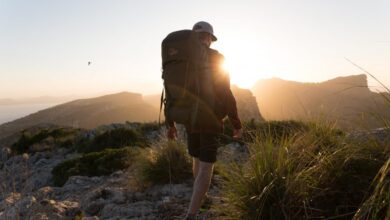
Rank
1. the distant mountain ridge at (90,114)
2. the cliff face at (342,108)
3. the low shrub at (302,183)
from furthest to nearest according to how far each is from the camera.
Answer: the distant mountain ridge at (90,114), the cliff face at (342,108), the low shrub at (302,183)

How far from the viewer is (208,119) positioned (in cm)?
487

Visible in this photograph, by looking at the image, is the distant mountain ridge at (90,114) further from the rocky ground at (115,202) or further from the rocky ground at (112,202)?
the rocky ground at (112,202)

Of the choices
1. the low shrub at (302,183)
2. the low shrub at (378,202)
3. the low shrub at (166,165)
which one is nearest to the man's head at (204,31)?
the low shrub at (302,183)

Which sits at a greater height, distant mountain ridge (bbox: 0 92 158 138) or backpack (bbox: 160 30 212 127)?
backpack (bbox: 160 30 212 127)

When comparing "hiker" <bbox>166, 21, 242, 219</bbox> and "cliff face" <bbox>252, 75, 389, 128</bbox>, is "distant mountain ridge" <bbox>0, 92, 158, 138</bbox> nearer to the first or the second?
"cliff face" <bbox>252, 75, 389, 128</bbox>

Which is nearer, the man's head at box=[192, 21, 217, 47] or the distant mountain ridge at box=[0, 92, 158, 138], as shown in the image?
the man's head at box=[192, 21, 217, 47]

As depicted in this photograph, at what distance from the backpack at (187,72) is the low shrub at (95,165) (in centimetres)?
606

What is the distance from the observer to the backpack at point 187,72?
4.82 meters

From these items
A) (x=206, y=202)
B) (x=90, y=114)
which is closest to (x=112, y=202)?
(x=206, y=202)

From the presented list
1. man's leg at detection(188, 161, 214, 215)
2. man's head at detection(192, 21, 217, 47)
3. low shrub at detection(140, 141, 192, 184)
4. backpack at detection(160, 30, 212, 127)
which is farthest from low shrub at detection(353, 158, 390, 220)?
low shrub at detection(140, 141, 192, 184)

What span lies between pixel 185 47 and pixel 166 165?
3.17 meters

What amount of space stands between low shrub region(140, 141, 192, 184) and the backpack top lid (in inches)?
113

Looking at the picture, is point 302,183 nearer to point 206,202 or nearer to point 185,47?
point 185,47

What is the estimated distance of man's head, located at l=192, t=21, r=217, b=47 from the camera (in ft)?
16.5
